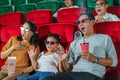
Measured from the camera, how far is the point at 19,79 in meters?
1.77

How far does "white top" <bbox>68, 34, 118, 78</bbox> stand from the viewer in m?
1.68

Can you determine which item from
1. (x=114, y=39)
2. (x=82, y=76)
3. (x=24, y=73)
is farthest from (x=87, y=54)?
(x=24, y=73)

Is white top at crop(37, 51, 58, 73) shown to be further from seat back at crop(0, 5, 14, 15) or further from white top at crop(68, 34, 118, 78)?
seat back at crop(0, 5, 14, 15)

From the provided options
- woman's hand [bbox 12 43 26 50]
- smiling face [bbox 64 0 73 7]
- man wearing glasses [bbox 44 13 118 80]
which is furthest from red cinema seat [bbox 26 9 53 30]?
man wearing glasses [bbox 44 13 118 80]

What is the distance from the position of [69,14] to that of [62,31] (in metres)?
0.58

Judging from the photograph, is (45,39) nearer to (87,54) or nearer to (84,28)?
Result: (84,28)

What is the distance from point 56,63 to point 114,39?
1.14 feet

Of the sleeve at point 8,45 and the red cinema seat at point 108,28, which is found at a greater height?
the red cinema seat at point 108,28

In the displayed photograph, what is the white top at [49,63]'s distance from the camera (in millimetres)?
1874

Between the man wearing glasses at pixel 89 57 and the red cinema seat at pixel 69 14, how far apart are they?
2.52ft

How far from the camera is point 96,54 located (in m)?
1.72

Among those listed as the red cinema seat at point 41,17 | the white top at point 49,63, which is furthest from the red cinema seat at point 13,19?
the white top at point 49,63

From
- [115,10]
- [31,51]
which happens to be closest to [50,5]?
[115,10]

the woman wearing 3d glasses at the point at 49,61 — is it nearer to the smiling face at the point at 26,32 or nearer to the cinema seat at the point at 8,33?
the smiling face at the point at 26,32
